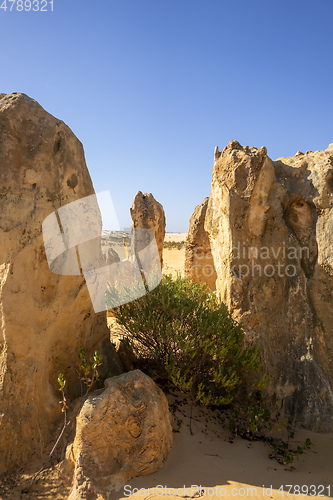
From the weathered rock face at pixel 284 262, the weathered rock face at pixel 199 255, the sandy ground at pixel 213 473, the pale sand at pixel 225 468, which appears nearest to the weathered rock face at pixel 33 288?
the sandy ground at pixel 213 473

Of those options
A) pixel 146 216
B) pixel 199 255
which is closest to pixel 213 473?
pixel 199 255

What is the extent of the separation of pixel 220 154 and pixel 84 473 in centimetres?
436

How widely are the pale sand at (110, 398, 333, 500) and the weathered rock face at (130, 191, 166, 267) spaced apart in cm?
673

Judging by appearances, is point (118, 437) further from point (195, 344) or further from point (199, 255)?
point (199, 255)

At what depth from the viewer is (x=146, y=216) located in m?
10.7

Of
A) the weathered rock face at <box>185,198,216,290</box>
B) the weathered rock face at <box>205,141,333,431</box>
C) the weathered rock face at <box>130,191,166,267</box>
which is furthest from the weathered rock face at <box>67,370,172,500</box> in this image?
the weathered rock face at <box>130,191,166,267</box>

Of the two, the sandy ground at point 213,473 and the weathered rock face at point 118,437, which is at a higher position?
the weathered rock face at point 118,437

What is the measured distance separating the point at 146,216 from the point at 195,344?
22.1ft

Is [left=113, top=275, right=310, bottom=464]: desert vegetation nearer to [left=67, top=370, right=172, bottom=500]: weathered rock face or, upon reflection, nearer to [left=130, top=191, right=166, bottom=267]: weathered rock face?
[left=67, top=370, right=172, bottom=500]: weathered rock face

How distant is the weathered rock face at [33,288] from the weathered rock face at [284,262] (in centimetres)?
202

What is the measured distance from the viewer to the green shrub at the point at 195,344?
4.25 metres

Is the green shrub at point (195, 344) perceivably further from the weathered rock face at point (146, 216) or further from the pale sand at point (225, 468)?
the weathered rock face at point (146, 216)

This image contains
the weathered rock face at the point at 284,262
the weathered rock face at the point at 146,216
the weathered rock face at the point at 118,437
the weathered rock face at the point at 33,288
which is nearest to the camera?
the weathered rock face at the point at 118,437

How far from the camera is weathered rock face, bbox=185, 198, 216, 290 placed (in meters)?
10.1
